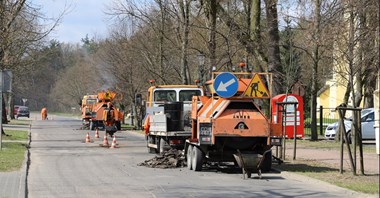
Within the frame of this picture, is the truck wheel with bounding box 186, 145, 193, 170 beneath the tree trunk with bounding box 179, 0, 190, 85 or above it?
beneath

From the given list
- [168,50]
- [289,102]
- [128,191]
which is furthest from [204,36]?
[128,191]

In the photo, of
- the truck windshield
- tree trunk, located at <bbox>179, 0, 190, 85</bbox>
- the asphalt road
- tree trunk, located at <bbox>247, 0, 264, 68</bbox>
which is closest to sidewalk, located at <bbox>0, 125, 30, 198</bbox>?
the asphalt road

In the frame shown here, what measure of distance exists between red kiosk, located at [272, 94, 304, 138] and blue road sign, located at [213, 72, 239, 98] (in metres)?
3.95

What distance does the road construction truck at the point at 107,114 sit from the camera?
113 feet

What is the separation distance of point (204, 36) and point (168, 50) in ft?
22.2

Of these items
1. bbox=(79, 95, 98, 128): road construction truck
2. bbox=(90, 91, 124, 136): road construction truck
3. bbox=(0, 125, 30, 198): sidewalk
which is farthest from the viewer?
bbox=(79, 95, 98, 128): road construction truck

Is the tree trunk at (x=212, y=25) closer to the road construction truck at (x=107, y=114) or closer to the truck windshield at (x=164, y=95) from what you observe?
the truck windshield at (x=164, y=95)

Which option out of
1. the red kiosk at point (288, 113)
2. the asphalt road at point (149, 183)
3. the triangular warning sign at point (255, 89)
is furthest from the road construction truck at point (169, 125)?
the triangular warning sign at point (255, 89)

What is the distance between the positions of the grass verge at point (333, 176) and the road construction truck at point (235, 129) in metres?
1.15

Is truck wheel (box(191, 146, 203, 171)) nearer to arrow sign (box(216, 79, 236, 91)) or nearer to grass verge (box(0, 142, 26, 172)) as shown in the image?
arrow sign (box(216, 79, 236, 91))

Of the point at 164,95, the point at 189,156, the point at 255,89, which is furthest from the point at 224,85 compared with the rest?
the point at 164,95

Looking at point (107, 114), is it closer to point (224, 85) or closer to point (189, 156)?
point (189, 156)

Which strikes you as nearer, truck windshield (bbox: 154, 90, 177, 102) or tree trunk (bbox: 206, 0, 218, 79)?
truck windshield (bbox: 154, 90, 177, 102)

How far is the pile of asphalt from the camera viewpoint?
18.8 metres
